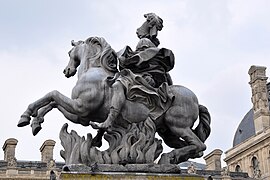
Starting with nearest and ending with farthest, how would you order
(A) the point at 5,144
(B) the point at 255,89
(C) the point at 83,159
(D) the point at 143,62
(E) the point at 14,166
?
(C) the point at 83,159
(D) the point at 143,62
(E) the point at 14,166
(A) the point at 5,144
(B) the point at 255,89

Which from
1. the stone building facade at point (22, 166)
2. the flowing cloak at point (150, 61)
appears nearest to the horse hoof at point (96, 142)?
the flowing cloak at point (150, 61)

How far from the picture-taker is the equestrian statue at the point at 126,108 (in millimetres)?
7805

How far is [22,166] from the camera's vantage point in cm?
4866

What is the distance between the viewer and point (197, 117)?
8367 mm

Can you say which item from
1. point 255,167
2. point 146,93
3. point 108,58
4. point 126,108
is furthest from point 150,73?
point 255,167

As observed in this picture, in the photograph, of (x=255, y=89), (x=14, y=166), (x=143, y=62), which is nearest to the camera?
(x=143, y=62)

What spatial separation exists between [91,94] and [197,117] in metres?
1.53

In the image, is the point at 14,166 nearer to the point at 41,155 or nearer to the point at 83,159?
the point at 41,155

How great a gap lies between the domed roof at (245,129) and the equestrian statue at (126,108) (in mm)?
51274

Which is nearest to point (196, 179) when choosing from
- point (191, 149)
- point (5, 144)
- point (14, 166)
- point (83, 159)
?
point (191, 149)

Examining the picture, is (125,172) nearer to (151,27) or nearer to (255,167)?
(151,27)

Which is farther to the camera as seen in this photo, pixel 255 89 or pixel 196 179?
pixel 255 89

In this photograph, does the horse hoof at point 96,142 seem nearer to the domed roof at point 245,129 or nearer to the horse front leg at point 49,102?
the horse front leg at point 49,102

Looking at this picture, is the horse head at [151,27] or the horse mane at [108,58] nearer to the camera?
the horse mane at [108,58]
